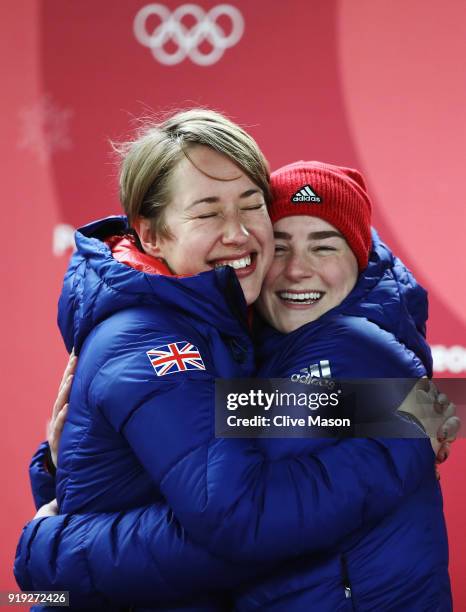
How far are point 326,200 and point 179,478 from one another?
614mm

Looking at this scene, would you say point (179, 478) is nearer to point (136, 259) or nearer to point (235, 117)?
point (136, 259)

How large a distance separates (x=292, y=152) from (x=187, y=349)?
148 cm

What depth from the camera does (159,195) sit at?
1547mm

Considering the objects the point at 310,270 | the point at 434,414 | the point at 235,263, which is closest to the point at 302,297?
the point at 310,270

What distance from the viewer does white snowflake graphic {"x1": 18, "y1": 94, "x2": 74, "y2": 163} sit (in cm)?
275

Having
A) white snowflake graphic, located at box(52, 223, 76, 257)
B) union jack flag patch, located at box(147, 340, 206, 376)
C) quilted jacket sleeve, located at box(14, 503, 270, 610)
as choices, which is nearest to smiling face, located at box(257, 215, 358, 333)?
union jack flag patch, located at box(147, 340, 206, 376)

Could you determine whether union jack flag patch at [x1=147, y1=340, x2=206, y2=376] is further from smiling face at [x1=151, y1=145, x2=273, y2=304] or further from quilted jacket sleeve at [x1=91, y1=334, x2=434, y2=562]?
smiling face at [x1=151, y1=145, x2=273, y2=304]

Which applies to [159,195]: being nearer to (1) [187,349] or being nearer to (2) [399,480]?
(1) [187,349]

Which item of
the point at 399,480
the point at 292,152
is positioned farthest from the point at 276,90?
the point at 399,480

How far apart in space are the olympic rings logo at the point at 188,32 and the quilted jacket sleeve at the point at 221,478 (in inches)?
65.2

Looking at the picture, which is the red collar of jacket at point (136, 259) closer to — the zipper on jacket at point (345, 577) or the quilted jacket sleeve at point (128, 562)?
the quilted jacket sleeve at point (128, 562)

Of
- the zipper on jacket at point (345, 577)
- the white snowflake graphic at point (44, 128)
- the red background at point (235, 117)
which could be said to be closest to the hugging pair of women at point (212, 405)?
the zipper on jacket at point (345, 577)

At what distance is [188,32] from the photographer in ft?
9.07

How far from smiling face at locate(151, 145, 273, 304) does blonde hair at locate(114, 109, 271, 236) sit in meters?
0.01
